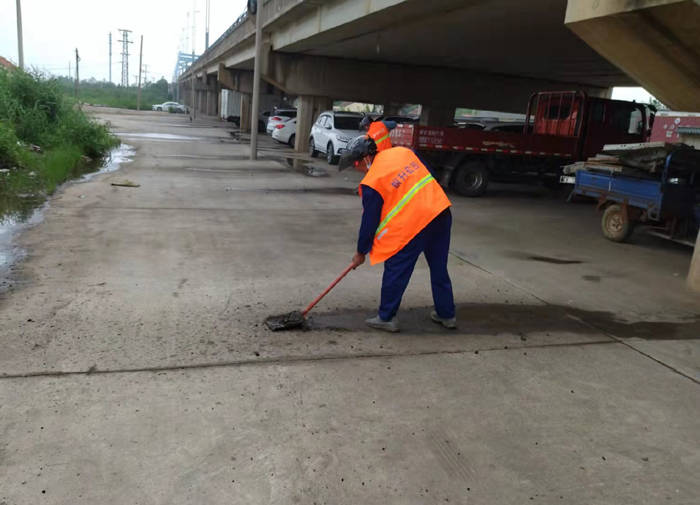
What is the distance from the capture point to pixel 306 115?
22.8 m

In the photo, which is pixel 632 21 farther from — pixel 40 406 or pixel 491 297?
pixel 40 406

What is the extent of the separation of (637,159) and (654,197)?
64cm

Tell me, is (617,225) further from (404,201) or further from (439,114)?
(439,114)

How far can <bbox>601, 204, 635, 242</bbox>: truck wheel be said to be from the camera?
855cm

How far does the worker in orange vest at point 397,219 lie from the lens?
14.6 feet

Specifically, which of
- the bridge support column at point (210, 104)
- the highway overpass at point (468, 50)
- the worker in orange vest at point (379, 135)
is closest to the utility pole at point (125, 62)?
the bridge support column at point (210, 104)

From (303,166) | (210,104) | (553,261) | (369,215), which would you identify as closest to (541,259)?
(553,261)

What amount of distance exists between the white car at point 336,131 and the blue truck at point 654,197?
405 inches

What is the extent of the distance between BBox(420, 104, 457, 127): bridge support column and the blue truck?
47.8 ft

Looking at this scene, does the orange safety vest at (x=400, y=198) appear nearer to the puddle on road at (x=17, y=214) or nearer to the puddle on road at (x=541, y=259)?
the puddle on road at (x=541, y=259)

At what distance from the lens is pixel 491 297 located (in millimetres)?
5789

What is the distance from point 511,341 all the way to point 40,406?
11.1 ft

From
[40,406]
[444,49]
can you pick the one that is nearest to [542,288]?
[40,406]

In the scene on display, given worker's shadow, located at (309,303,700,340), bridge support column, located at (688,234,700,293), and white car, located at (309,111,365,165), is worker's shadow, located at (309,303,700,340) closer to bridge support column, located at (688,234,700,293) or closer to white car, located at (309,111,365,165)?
bridge support column, located at (688,234,700,293)
